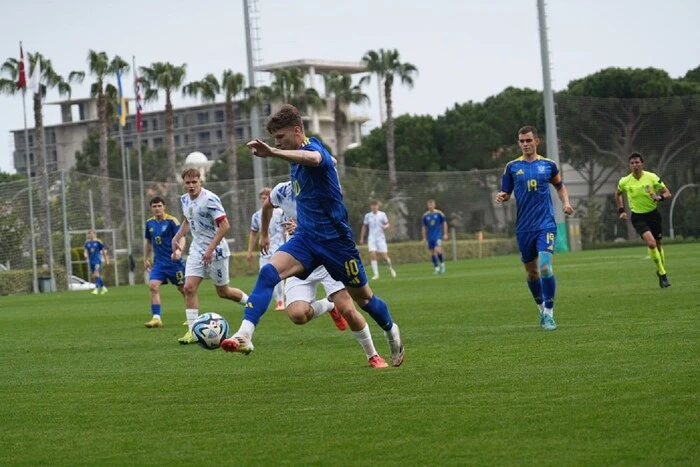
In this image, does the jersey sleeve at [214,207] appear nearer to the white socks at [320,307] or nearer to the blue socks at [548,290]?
the white socks at [320,307]

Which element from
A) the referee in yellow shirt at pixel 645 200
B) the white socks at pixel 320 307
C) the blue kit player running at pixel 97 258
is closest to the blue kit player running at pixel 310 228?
→ the white socks at pixel 320 307

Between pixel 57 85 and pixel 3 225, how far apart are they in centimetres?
2004

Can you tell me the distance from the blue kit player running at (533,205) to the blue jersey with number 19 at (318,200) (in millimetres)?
4808

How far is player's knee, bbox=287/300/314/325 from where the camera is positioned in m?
10.9

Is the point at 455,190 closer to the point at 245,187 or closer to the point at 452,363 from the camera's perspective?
the point at 245,187

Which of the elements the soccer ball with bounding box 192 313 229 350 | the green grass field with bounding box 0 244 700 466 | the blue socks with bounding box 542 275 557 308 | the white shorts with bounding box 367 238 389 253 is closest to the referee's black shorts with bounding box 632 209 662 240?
the green grass field with bounding box 0 244 700 466

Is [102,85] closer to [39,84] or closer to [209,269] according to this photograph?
[39,84]

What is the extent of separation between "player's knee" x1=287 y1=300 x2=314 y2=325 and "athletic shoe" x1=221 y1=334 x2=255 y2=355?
1.46m

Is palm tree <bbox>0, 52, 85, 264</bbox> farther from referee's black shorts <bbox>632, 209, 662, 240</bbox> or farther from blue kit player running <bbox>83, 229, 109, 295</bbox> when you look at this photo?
referee's black shorts <bbox>632, 209, 662, 240</bbox>

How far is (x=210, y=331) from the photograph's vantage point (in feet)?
35.2

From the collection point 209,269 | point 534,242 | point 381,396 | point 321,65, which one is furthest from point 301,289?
point 321,65

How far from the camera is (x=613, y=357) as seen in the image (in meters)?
10.6

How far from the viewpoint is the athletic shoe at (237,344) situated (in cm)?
921

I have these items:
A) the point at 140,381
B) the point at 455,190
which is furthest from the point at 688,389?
the point at 455,190
